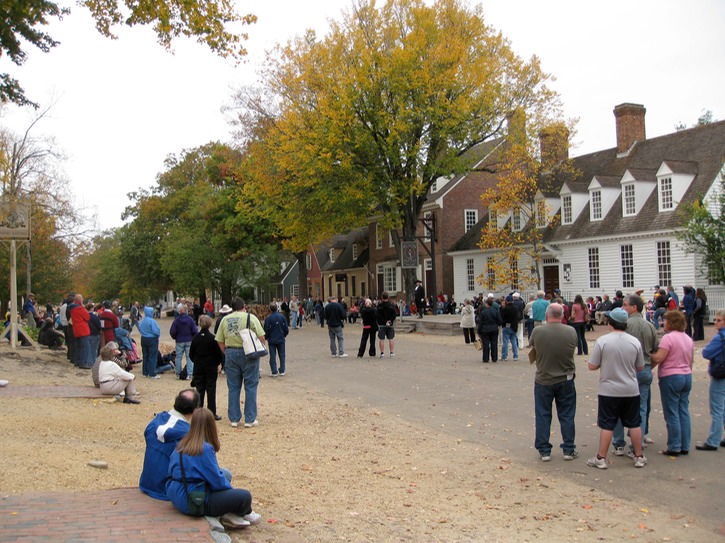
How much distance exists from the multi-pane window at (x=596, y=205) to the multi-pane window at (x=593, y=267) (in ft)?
5.68

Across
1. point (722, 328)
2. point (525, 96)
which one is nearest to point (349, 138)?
point (525, 96)

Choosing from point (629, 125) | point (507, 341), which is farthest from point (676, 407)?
point (629, 125)

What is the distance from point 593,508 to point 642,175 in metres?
30.9

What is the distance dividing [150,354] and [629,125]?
31.2 metres

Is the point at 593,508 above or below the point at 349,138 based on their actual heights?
below

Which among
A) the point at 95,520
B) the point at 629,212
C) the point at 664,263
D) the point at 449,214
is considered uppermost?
the point at 449,214

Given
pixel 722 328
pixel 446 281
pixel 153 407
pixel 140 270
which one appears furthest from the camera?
pixel 140 270

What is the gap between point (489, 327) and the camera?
19203 millimetres

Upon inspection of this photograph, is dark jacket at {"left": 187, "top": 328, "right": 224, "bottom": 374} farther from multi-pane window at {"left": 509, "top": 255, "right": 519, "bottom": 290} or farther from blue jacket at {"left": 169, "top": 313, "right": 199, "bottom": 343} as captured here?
multi-pane window at {"left": 509, "top": 255, "right": 519, "bottom": 290}

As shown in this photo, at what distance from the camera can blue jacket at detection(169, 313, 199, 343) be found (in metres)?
16.5

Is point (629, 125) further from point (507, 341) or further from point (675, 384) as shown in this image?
point (675, 384)

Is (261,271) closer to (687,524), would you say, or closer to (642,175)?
(642,175)

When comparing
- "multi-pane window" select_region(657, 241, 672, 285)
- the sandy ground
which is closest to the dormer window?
"multi-pane window" select_region(657, 241, 672, 285)

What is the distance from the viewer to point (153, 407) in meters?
12.9
